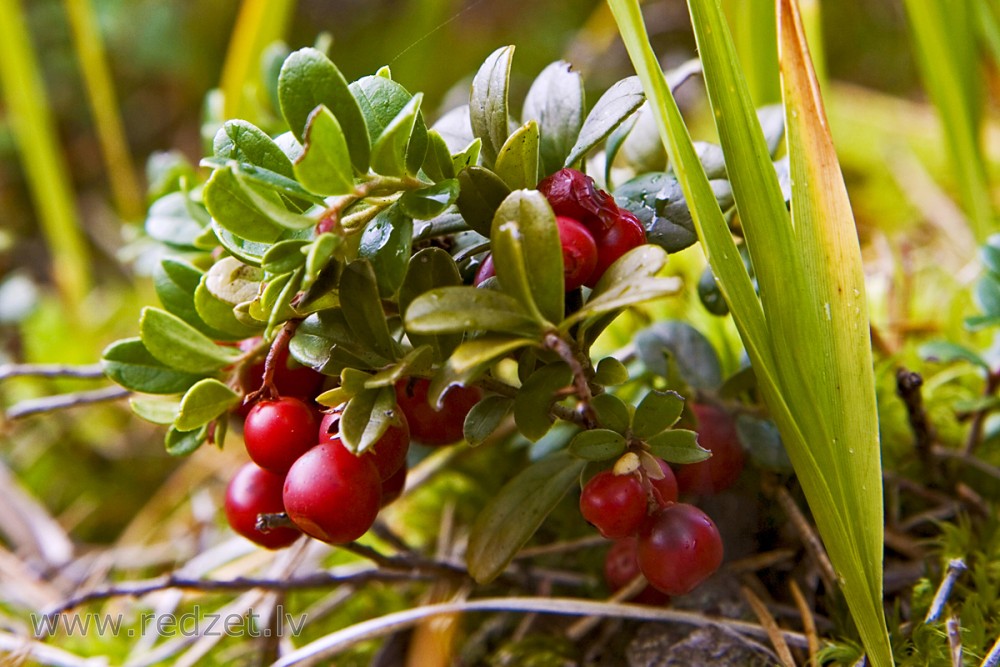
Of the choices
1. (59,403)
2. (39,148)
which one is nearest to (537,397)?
(59,403)

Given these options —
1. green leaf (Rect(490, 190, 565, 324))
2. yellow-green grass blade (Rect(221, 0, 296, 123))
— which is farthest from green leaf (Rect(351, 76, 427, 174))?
yellow-green grass blade (Rect(221, 0, 296, 123))

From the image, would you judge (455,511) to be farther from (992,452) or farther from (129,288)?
(129,288)

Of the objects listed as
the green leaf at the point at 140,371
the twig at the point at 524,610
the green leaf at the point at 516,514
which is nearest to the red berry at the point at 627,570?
the twig at the point at 524,610

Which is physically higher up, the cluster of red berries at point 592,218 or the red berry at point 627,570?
the cluster of red berries at point 592,218

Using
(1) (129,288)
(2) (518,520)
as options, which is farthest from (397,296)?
(1) (129,288)

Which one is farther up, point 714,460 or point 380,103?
point 380,103

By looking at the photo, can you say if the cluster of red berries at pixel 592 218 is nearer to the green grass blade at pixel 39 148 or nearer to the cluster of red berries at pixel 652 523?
the cluster of red berries at pixel 652 523

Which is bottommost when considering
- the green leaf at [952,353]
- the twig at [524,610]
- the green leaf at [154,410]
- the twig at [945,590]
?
the twig at [524,610]

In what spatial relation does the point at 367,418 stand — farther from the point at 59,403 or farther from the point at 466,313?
the point at 59,403
